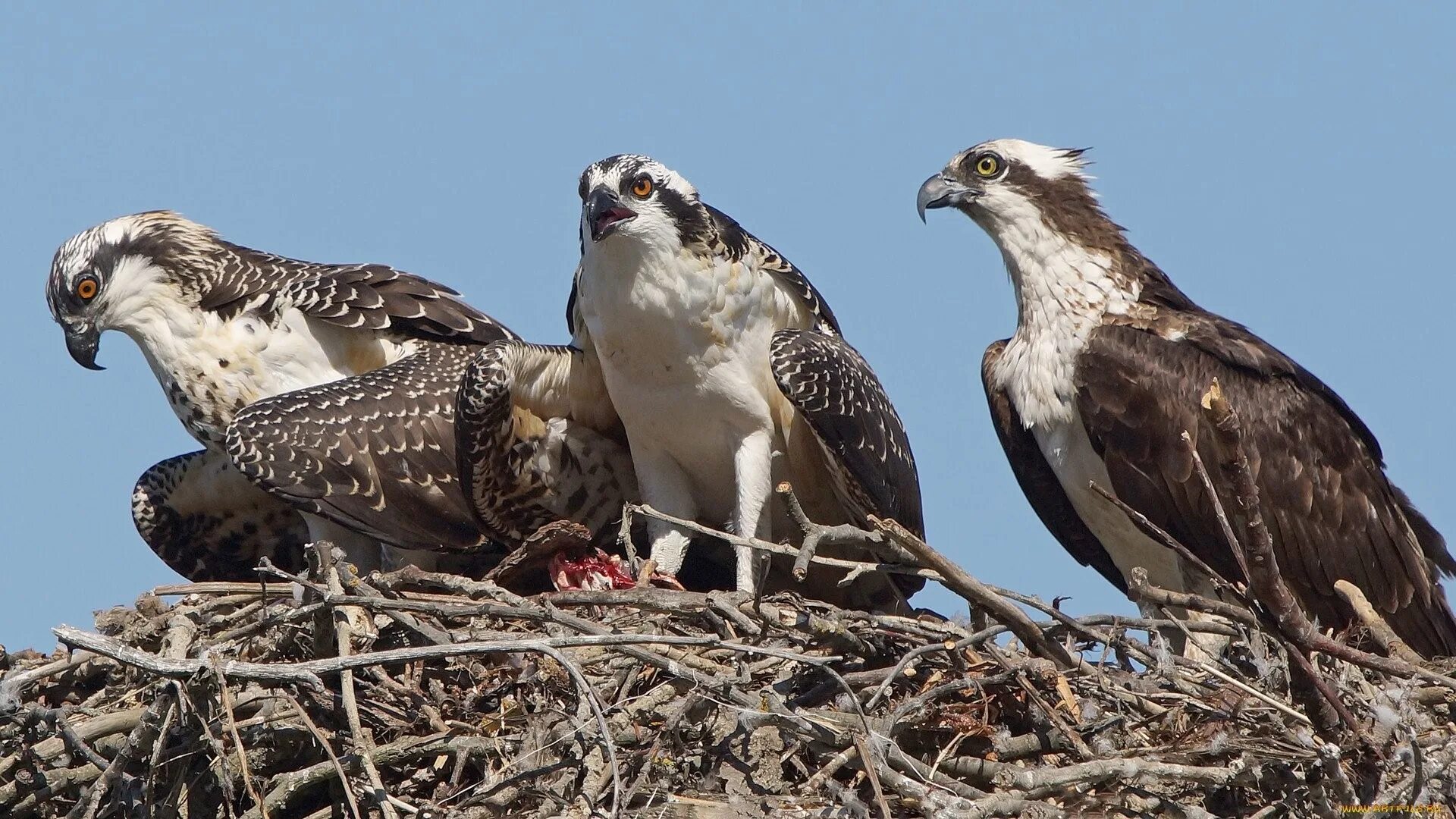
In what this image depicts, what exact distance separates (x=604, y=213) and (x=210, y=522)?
9.69ft

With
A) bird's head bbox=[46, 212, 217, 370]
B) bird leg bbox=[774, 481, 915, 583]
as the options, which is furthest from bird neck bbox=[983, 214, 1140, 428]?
bird's head bbox=[46, 212, 217, 370]

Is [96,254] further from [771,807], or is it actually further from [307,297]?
[771,807]

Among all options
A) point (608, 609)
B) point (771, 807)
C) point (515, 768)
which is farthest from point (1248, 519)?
point (608, 609)

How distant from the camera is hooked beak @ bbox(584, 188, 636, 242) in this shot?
6879 millimetres

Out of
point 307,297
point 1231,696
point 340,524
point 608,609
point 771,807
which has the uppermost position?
point 307,297

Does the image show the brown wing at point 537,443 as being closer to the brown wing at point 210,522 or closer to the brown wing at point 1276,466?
the brown wing at point 210,522

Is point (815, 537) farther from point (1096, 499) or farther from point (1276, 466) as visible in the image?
point (1276, 466)

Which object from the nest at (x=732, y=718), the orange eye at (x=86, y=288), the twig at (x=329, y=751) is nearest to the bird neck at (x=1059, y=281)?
the nest at (x=732, y=718)

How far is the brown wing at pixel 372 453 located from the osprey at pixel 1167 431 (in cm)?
241

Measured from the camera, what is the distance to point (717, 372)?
7320 millimetres

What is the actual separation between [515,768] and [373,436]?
2.69 metres

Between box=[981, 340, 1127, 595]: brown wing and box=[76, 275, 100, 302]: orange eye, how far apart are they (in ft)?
13.5

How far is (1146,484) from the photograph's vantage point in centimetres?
723

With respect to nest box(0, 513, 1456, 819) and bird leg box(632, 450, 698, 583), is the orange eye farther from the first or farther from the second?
nest box(0, 513, 1456, 819)
